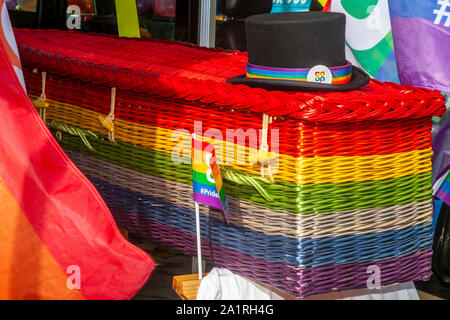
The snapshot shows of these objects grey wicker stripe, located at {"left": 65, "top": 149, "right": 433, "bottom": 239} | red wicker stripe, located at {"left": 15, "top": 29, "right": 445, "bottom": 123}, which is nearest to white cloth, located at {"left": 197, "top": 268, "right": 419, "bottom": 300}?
grey wicker stripe, located at {"left": 65, "top": 149, "right": 433, "bottom": 239}

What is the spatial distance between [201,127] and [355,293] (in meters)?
0.53

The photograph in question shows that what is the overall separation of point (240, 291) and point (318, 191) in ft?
1.00

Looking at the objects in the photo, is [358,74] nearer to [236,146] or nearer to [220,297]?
[236,146]

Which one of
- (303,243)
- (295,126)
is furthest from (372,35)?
(303,243)

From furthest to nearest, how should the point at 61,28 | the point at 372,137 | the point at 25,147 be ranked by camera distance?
the point at 61,28 < the point at 372,137 < the point at 25,147

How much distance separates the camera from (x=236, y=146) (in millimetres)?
1480

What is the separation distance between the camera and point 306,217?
1396mm

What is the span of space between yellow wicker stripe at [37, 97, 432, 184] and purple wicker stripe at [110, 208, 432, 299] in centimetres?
20

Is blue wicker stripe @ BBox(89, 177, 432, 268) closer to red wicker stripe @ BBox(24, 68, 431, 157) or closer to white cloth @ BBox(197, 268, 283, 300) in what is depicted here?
white cloth @ BBox(197, 268, 283, 300)

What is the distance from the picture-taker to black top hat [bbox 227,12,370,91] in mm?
1447

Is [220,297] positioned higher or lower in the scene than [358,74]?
lower

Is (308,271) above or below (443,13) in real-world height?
below

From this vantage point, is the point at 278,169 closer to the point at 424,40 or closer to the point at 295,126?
the point at 295,126
